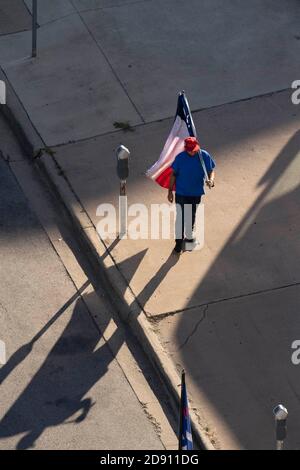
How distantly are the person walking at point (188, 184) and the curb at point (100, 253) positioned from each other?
83cm

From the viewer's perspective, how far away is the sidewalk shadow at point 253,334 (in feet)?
38.3

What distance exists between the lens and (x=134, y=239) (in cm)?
1365

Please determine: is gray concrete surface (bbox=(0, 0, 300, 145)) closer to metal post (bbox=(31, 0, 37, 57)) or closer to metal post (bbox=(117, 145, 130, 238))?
metal post (bbox=(31, 0, 37, 57))

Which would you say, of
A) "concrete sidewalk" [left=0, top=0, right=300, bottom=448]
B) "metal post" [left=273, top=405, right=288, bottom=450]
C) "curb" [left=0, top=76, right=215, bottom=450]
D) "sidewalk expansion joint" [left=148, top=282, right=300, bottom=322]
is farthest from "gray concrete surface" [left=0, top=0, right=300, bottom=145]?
A: "metal post" [left=273, top=405, right=288, bottom=450]

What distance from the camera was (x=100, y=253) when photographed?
13445mm

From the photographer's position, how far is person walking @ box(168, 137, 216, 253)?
1285 centimetres

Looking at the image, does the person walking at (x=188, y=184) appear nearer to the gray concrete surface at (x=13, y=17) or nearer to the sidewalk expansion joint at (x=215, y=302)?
the sidewalk expansion joint at (x=215, y=302)

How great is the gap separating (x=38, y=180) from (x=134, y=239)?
1.76m

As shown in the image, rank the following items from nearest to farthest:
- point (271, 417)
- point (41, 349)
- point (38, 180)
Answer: point (271, 417), point (41, 349), point (38, 180)

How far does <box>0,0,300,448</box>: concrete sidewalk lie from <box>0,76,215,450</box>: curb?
23 mm

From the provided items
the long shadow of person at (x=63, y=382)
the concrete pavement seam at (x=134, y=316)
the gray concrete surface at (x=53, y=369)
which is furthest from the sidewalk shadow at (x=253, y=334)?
the long shadow of person at (x=63, y=382)

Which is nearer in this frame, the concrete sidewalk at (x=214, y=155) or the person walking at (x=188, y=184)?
the concrete sidewalk at (x=214, y=155)
